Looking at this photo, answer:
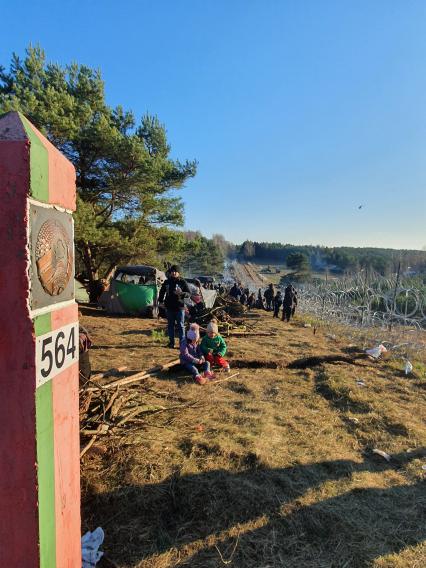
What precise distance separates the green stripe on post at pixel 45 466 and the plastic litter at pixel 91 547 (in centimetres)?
97

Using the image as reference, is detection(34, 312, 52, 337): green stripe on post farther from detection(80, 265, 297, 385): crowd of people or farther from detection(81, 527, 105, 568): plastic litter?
detection(80, 265, 297, 385): crowd of people

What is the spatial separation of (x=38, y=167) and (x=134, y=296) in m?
11.1

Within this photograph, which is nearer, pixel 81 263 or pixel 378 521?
pixel 378 521

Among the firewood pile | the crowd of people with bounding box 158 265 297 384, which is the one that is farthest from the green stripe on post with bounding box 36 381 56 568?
the crowd of people with bounding box 158 265 297 384

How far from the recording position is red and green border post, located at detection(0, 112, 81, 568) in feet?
3.73

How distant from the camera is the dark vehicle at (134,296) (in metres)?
12.1

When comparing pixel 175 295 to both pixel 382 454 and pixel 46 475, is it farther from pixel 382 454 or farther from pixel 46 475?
Result: pixel 46 475

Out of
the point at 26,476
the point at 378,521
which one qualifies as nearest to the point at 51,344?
the point at 26,476

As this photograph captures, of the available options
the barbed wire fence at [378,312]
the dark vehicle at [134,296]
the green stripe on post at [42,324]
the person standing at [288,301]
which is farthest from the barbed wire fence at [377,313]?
the green stripe on post at [42,324]

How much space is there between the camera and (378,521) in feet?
8.57

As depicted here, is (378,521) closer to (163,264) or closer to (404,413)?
(404,413)

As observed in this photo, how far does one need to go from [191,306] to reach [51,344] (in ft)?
31.6

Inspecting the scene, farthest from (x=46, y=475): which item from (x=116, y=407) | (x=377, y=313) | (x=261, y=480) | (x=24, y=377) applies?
(x=377, y=313)

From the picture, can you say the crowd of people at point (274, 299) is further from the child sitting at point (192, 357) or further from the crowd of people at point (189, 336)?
the child sitting at point (192, 357)
